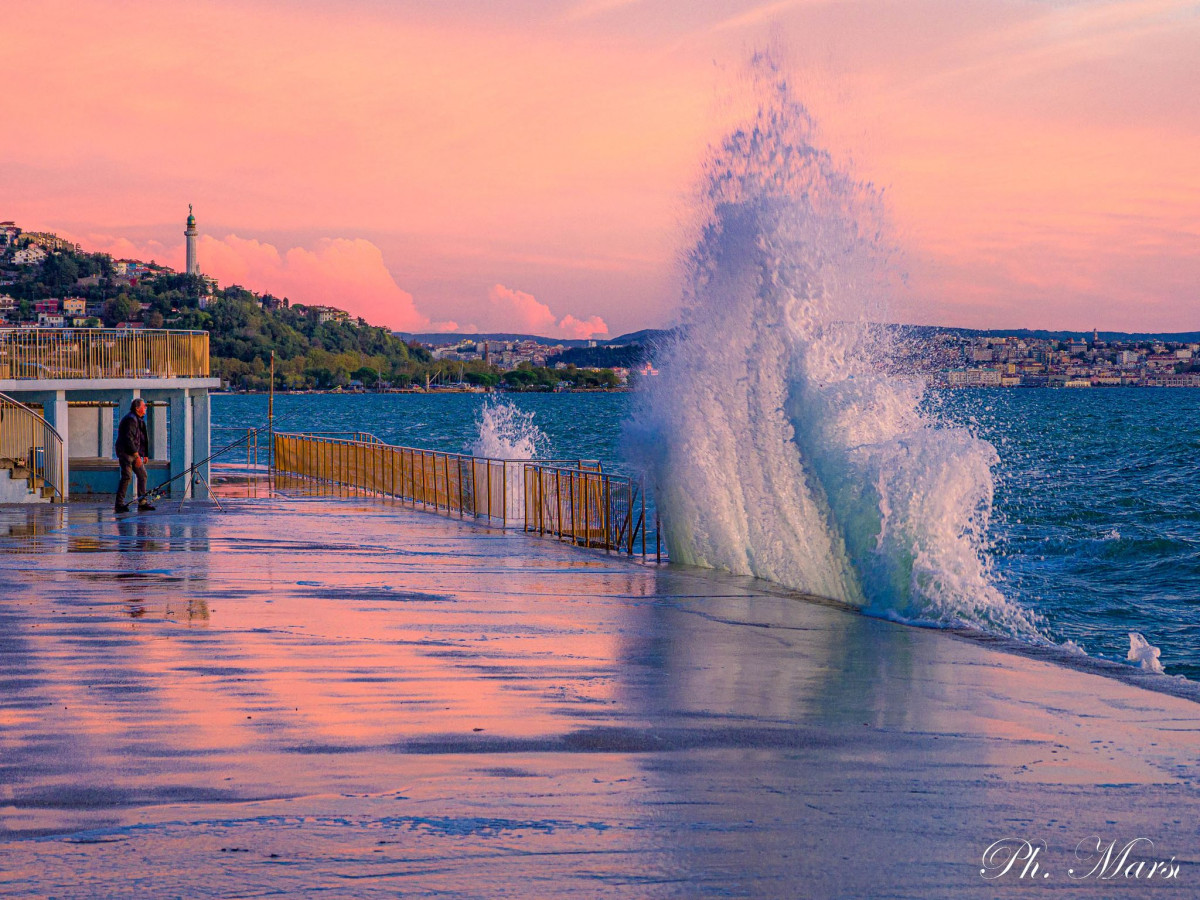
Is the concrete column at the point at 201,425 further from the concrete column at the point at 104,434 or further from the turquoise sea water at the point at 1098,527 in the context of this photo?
the turquoise sea water at the point at 1098,527

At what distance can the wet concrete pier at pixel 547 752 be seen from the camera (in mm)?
5289

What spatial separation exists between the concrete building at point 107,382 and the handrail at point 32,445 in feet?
7.99

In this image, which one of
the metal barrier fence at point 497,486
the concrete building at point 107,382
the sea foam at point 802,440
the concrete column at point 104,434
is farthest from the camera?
the concrete column at point 104,434

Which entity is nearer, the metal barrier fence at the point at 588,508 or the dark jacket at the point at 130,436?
the metal barrier fence at the point at 588,508

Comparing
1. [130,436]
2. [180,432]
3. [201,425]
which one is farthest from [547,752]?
[201,425]

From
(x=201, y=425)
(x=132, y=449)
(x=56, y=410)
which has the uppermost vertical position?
(x=56, y=410)

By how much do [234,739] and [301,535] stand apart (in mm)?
12608

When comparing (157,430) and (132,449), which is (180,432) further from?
(132,449)

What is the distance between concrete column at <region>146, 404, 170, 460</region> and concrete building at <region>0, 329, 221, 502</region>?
3.30 feet

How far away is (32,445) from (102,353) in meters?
5.90

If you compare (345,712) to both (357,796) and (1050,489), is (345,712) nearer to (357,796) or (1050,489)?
(357,796)

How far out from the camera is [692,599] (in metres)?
13.5

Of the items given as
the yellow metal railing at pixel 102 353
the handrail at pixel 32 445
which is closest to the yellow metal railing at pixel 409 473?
the yellow metal railing at pixel 102 353

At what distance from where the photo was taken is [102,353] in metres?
31.6
